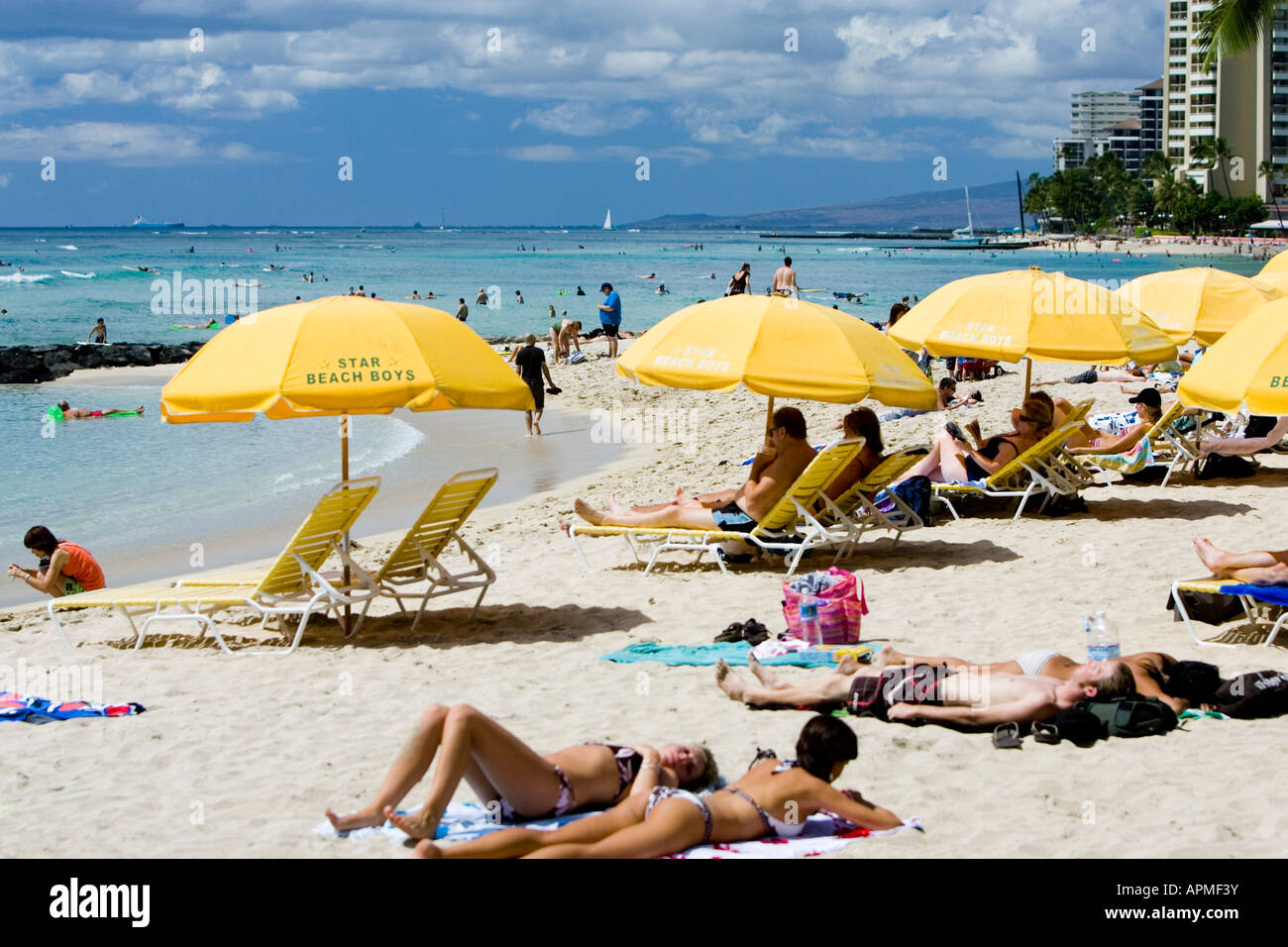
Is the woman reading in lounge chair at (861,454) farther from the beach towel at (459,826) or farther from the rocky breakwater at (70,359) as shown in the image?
the rocky breakwater at (70,359)

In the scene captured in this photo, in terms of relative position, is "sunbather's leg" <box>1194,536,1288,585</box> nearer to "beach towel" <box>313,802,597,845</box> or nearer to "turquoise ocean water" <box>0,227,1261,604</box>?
"beach towel" <box>313,802,597,845</box>

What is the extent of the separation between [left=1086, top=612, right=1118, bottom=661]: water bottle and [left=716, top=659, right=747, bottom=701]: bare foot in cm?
168

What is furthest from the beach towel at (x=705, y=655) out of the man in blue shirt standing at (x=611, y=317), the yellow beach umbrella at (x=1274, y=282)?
the man in blue shirt standing at (x=611, y=317)

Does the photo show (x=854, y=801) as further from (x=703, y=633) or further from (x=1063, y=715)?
(x=703, y=633)

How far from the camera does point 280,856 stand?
166 inches

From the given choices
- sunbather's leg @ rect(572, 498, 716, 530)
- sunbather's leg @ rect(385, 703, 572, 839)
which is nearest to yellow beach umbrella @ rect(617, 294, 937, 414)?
sunbather's leg @ rect(572, 498, 716, 530)

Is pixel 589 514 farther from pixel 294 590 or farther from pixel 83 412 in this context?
pixel 83 412

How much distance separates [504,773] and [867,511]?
5.45m

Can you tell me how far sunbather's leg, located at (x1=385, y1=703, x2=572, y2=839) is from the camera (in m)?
4.16

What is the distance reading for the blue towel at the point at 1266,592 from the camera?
6602 millimetres

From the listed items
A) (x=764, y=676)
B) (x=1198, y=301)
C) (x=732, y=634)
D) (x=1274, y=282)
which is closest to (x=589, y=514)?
(x=732, y=634)

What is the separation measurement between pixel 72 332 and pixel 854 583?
39.0 m

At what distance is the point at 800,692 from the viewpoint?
5777 mm
